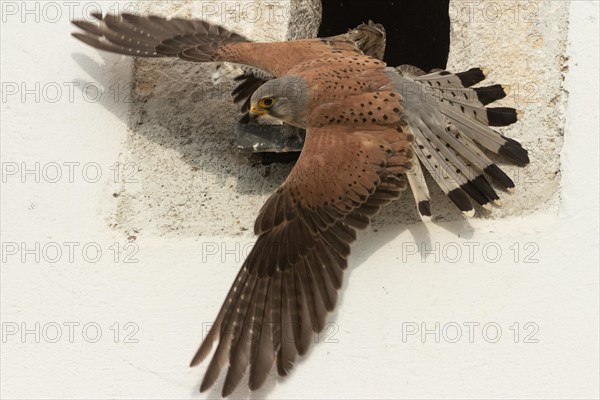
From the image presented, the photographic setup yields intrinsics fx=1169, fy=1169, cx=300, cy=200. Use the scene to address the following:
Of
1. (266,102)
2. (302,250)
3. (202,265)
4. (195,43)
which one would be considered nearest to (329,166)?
(302,250)

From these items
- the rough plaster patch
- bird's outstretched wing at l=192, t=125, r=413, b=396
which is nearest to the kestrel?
bird's outstretched wing at l=192, t=125, r=413, b=396

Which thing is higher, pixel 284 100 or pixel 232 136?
pixel 284 100

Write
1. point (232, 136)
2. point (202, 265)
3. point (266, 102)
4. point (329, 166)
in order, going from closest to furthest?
point (329, 166), point (202, 265), point (266, 102), point (232, 136)

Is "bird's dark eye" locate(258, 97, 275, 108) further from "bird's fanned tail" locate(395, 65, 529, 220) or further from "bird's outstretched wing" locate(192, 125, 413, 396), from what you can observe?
"bird's fanned tail" locate(395, 65, 529, 220)

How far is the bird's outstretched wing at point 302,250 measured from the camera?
14.2 feet

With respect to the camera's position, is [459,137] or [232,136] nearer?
[459,137]

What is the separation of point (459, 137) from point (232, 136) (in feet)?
3.27

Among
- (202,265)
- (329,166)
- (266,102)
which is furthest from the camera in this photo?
(266,102)

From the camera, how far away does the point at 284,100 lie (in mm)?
4719

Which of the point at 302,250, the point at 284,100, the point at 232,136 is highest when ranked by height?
the point at 284,100

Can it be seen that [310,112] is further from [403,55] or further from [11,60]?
[403,55]

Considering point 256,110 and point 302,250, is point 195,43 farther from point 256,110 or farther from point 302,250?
point 302,250

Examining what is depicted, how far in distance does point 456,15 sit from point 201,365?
6.19 ft

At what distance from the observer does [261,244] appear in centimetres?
451
